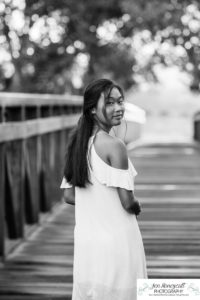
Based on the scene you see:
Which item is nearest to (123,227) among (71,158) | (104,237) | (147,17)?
(104,237)

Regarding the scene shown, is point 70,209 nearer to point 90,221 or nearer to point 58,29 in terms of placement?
point 90,221

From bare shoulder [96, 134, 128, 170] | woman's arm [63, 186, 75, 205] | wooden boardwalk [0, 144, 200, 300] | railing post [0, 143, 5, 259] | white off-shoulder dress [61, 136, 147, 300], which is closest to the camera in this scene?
bare shoulder [96, 134, 128, 170]

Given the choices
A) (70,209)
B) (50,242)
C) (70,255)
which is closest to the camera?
(70,255)

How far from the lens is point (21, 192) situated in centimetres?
679

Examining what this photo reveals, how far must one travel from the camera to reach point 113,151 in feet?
11.9

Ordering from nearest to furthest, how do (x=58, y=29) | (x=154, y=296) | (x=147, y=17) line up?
(x=154, y=296) → (x=147, y=17) → (x=58, y=29)

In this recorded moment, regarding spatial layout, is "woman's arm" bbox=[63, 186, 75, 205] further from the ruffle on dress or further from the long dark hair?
the ruffle on dress

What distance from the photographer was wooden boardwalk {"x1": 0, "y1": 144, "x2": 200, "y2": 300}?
5.39m

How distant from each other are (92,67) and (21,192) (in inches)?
998

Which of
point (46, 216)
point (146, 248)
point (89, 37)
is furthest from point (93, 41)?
point (146, 248)

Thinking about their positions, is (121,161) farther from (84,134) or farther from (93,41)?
(93,41)

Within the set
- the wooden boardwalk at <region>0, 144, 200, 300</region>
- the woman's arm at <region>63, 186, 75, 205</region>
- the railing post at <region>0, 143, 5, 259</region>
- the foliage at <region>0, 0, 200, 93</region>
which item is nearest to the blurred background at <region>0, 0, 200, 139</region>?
the foliage at <region>0, 0, 200, 93</region>

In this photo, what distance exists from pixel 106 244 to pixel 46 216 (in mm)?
4700

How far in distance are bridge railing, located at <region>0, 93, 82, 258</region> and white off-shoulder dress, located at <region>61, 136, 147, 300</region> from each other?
2294mm
